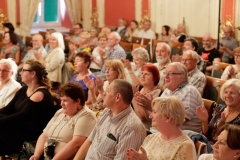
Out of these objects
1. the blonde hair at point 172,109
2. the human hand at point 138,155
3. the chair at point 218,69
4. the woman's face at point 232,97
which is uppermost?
the blonde hair at point 172,109

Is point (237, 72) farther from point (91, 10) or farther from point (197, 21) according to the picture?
point (91, 10)

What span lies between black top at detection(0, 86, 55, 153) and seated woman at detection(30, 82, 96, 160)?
1.43 ft

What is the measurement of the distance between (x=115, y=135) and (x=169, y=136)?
467 mm

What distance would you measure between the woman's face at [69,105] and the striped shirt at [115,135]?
34 cm

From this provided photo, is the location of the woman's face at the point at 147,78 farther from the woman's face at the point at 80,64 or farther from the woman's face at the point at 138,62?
the woman's face at the point at 138,62

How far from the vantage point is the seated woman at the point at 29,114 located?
4465mm

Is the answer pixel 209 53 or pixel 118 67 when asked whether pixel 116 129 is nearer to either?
pixel 118 67

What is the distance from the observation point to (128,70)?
5.59 metres

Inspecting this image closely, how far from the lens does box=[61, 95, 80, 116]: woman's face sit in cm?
396

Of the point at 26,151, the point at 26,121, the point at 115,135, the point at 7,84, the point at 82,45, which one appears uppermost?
the point at 82,45

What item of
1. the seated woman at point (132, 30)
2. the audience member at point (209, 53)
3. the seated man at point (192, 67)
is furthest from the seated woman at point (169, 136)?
the seated woman at point (132, 30)

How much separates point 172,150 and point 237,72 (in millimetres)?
3054

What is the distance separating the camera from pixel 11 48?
839 cm

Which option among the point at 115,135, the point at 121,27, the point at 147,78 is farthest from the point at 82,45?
the point at 115,135
